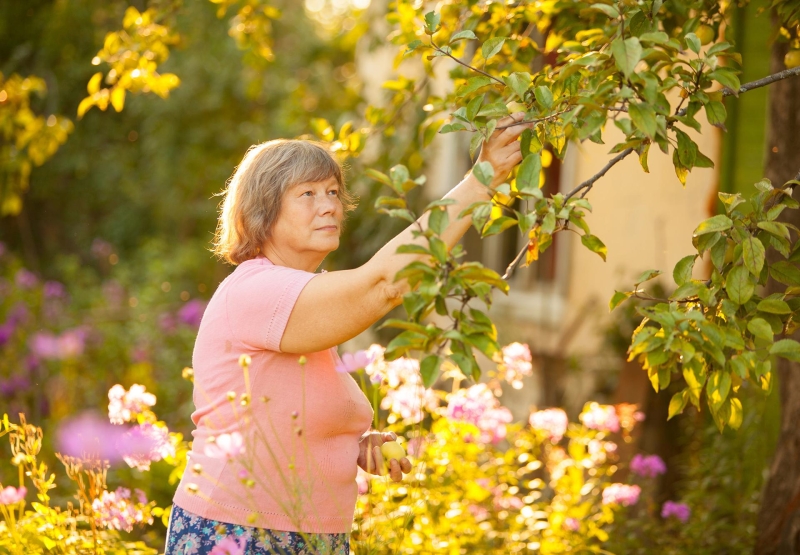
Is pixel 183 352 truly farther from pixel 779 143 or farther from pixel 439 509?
pixel 779 143

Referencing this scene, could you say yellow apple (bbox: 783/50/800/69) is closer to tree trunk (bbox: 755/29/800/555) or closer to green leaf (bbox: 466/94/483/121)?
tree trunk (bbox: 755/29/800/555)

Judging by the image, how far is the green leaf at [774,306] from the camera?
5.28ft

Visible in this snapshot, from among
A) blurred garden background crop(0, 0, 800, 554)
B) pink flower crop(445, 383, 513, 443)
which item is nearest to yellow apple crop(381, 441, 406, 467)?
blurred garden background crop(0, 0, 800, 554)

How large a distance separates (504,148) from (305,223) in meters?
0.47

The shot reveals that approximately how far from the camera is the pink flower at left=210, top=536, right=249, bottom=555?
1.73 m

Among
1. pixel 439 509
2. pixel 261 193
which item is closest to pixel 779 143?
pixel 439 509

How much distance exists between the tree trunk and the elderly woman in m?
1.61

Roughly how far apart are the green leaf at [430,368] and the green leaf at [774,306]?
2.17 feet

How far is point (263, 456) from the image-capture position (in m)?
1.87

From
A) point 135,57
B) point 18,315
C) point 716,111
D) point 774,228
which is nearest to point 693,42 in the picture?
point 716,111

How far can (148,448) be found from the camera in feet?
8.07

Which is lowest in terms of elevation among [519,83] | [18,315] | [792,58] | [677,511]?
[677,511]

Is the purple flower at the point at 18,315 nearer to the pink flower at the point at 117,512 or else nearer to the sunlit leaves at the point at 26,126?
the sunlit leaves at the point at 26,126

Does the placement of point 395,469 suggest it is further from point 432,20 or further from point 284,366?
point 432,20
